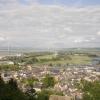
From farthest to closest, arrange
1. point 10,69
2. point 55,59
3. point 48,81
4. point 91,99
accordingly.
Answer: point 55,59 → point 10,69 → point 48,81 → point 91,99

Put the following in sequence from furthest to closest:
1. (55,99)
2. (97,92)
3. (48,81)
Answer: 1. (48,81)
2. (97,92)
3. (55,99)

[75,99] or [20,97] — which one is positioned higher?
[20,97]

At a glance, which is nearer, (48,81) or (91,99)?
(91,99)

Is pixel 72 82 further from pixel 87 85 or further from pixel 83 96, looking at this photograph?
pixel 83 96

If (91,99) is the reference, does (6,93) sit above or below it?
above

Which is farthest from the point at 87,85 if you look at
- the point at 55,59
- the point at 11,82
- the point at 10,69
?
the point at 55,59

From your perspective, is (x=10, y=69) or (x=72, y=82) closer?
(x=72, y=82)

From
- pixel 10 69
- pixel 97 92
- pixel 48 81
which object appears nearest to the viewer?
pixel 97 92

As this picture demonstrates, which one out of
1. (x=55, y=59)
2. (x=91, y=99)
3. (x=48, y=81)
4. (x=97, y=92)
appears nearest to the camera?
(x=91, y=99)

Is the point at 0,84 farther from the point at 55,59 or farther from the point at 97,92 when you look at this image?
the point at 55,59

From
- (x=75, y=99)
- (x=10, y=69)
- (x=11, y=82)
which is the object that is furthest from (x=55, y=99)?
(x=10, y=69)
